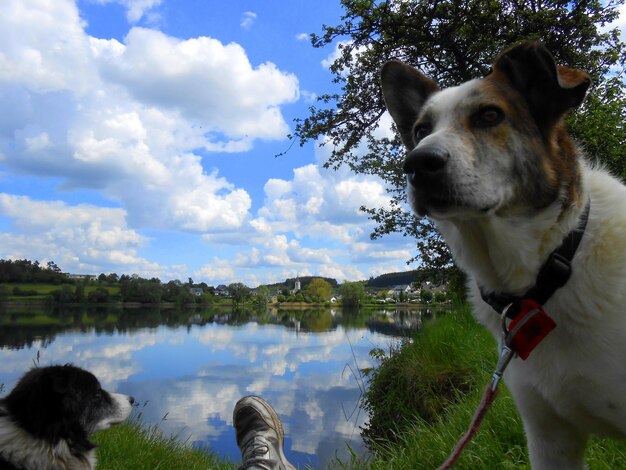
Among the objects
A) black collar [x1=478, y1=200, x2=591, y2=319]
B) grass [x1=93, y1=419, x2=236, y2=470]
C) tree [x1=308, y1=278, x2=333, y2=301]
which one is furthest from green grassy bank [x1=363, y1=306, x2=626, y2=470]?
tree [x1=308, y1=278, x2=333, y2=301]

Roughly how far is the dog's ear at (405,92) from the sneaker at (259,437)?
10.4ft

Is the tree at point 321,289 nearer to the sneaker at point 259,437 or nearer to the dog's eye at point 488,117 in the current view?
the sneaker at point 259,437

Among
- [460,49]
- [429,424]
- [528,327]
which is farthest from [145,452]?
[460,49]

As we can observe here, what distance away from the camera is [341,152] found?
1347 cm

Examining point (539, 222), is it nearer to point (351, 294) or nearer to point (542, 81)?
point (542, 81)

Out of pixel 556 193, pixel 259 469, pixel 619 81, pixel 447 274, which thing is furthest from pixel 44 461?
pixel 619 81

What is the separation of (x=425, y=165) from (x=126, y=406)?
3959mm

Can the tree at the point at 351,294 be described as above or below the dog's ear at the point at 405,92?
below

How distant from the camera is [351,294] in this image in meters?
70.1

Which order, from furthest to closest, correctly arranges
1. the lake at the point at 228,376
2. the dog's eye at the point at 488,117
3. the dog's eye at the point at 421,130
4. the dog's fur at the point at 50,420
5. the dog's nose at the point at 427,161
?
the lake at the point at 228,376 < the dog's fur at the point at 50,420 < the dog's eye at the point at 421,130 < the dog's eye at the point at 488,117 < the dog's nose at the point at 427,161

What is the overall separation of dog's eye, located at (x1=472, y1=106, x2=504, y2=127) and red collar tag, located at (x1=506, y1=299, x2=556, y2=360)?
2.86 feet

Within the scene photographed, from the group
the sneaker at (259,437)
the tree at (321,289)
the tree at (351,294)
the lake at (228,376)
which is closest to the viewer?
the sneaker at (259,437)

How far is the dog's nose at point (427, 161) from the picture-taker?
1.97m

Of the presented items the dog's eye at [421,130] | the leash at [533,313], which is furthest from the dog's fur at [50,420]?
the dog's eye at [421,130]
